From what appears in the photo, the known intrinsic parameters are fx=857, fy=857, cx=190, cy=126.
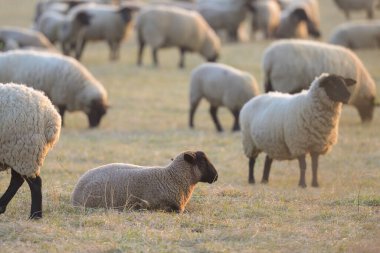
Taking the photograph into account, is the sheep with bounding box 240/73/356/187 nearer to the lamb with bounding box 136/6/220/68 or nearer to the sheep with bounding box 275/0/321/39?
the lamb with bounding box 136/6/220/68

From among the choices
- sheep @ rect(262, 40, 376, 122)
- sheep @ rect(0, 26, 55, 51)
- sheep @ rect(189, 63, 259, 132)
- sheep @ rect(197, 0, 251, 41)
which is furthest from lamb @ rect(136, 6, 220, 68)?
sheep @ rect(262, 40, 376, 122)

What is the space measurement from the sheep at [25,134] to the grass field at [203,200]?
1.23 ft

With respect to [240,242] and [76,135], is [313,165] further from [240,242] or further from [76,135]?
[76,135]

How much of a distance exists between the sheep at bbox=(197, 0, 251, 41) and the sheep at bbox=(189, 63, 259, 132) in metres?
15.6

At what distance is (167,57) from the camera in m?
30.9

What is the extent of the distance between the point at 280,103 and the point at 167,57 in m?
19.1

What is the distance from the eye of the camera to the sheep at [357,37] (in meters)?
28.9

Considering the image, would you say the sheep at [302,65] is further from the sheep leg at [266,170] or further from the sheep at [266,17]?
the sheep at [266,17]

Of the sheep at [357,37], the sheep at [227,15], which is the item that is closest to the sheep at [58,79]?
the sheep at [357,37]

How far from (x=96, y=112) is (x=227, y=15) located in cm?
1608

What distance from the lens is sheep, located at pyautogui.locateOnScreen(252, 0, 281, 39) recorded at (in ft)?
108

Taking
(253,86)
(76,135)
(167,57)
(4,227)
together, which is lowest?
(167,57)

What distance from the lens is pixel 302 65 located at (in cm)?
1698

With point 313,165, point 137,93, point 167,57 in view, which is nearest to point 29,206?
point 313,165
